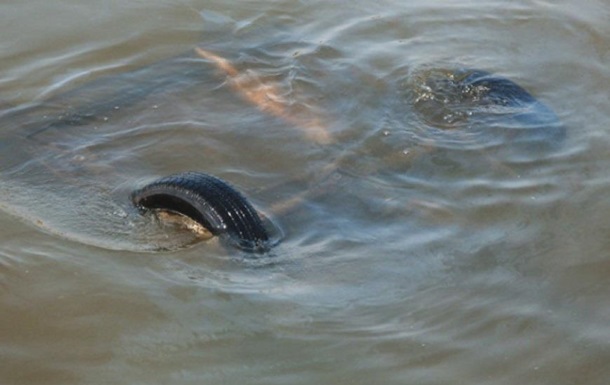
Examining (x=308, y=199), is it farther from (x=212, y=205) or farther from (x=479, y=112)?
(x=479, y=112)

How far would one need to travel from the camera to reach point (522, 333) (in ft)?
16.7

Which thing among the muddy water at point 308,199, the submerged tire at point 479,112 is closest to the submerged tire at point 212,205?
the muddy water at point 308,199

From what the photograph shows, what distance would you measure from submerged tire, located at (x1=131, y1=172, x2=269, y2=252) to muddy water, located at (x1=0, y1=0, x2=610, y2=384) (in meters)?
0.12

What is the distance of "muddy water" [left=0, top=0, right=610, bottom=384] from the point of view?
16.1 ft

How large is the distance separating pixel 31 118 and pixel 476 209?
319cm

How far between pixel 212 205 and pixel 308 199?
800mm

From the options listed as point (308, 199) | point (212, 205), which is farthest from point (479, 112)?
point (212, 205)

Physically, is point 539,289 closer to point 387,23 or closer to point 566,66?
point 566,66

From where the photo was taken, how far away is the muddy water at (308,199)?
4898mm

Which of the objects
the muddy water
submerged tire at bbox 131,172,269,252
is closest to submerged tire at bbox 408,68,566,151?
the muddy water

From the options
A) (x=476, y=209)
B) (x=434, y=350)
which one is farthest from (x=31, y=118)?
(x=434, y=350)

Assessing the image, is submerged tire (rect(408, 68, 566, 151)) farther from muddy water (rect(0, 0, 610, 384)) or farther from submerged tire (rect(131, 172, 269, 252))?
submerged tire (rect(131, 172, 269, 252))

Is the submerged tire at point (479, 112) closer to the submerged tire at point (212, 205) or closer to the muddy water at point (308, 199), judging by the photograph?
the muddy water at point (308, 199)

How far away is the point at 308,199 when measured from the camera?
632cm
